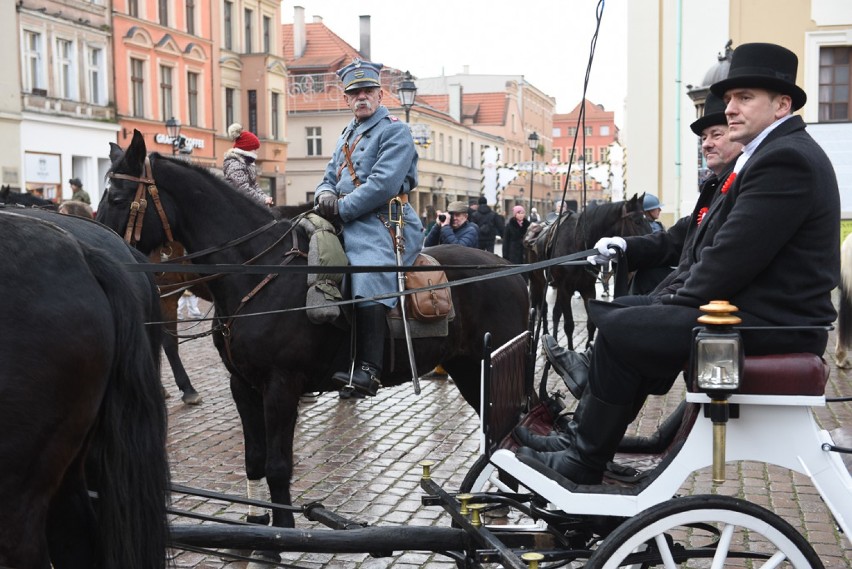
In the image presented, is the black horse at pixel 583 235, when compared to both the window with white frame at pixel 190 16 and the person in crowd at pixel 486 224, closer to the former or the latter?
the person in crowd at pixel 486 224

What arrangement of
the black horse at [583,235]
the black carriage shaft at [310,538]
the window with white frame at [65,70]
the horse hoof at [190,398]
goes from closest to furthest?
1. the black carriage shaft at [310,538]
2. the horse hoof at [190,398]
3. the black horse at [583,235]
4. the window with white frame at [65,70]

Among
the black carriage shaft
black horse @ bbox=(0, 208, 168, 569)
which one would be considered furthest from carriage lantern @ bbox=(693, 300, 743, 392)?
black horse @ bbox=(0, 208, 168, 569)

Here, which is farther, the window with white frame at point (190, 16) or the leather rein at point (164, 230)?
the window with white frame at point (190, 16)

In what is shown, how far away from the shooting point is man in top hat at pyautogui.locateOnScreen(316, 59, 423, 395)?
522 cm

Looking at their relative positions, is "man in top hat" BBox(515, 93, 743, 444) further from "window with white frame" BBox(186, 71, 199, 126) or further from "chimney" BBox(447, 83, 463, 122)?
"chimney" BBox(447, 83, 463, 122)

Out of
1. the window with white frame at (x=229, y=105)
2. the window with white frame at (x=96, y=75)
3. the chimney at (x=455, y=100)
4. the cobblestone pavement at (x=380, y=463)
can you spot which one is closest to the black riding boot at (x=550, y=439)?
the cobblestone pavement at (x=380, y=463)

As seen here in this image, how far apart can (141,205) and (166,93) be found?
3664cm

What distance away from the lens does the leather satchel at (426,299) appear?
550cm

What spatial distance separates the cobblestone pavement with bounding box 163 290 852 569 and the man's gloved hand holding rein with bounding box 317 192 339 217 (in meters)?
1.78

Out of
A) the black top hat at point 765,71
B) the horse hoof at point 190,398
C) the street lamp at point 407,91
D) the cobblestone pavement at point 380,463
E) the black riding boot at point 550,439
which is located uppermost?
the street lamp at point 407,91

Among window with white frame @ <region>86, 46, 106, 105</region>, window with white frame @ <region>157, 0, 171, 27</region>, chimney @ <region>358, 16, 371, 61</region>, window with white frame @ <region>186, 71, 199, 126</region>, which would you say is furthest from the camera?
chimney @ <region>358, 16, 371, 61</region>

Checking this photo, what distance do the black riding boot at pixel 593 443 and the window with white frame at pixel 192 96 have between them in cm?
3965

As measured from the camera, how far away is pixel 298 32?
6031 centimetres

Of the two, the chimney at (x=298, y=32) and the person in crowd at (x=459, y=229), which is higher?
the chimney at (x=298, y=32)
